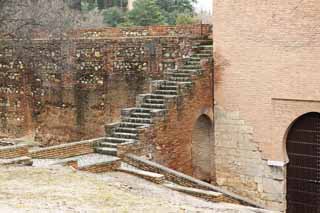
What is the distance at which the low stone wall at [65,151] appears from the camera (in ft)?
47.7

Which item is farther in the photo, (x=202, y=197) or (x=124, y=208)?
(x=202, y=197)

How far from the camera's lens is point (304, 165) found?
606 inches

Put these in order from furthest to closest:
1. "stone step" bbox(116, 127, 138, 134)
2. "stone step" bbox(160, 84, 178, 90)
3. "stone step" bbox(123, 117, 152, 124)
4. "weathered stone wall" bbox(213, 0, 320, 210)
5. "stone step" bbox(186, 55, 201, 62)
A: 1. "stone step" bbox(186, 55, 201, 62)
2. "stone step" bbox(160, 84, 178, 90)
3. "stone step" bbox(123, 117, 152, 124)
4. "stone step" bbox(116, 127, 138, 134)
5. "weathered stone wall" bbox(213, 0, 320, 210)

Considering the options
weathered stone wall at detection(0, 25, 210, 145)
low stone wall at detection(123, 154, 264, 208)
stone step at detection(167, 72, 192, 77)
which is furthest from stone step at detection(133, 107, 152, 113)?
weathered stone wall at detection(0, 25, 210, 145)

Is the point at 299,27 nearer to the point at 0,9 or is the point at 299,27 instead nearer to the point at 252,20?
the point at 252,20

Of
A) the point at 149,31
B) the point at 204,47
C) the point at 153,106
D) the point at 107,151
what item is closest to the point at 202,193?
the point at 107,151

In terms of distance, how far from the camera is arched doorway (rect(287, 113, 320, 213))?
15266mm

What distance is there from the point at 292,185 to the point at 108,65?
7.21 m

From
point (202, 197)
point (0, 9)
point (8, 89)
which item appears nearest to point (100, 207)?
point (202, 197)

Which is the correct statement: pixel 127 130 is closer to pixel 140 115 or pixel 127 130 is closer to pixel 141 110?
pixel 140 115

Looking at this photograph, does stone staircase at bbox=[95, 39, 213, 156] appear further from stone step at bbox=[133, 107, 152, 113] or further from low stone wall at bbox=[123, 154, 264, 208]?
low stone wall at bbox=[123, 154, 264, 208]

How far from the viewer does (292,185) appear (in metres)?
15.7

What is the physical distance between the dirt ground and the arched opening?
4.04 m

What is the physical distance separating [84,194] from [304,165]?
Answer: 6628 mm
